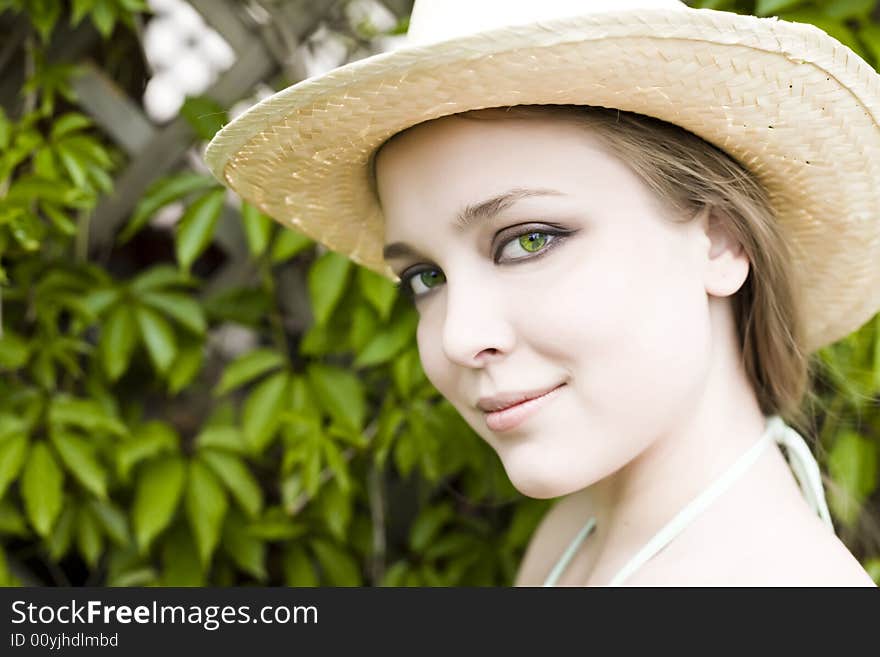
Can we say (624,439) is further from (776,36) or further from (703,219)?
(776,36)

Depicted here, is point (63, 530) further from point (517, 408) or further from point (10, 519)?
point (517, 408)

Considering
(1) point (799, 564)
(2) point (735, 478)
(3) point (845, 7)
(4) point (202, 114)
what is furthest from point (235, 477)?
(3) point (845, 7)

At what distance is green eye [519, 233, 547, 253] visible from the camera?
1.00 m

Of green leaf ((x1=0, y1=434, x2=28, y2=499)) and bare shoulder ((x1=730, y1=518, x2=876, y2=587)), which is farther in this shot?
green leaf ((x1=0, y1=434, x2=28, y2=499))

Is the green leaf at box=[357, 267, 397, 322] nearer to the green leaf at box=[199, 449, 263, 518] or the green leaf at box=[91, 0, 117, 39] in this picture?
the green leaf at box=[199, 449, 263, 518]

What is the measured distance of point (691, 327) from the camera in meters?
1.03

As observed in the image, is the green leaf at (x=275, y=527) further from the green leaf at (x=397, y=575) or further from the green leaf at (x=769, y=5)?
the green leaf at (x=769, y=5)

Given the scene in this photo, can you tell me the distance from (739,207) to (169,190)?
104 centimetres

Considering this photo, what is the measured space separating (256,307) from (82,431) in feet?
1.35

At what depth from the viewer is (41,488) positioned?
1.64m

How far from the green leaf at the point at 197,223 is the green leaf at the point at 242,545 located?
518 millimetres

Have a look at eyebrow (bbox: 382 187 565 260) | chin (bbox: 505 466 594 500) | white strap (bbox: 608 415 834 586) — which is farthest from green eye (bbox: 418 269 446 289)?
white strap (bbox: 608 415 834 586)

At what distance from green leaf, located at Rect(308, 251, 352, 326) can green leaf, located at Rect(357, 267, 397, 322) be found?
4 cm

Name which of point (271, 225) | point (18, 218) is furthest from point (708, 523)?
point (18, 218)
